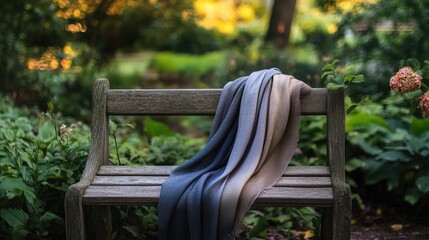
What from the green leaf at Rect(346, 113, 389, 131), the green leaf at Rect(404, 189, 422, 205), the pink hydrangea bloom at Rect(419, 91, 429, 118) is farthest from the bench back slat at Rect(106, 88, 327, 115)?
the green leaf at Rect(346, 113, 389, 131)

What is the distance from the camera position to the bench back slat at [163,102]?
349 centimetres

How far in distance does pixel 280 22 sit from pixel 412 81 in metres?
6.81

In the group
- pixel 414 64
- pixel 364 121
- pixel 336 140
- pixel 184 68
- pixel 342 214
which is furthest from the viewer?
pixel 184 68

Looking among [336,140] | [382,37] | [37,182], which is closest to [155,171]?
[37,182]

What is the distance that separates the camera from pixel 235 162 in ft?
10.3

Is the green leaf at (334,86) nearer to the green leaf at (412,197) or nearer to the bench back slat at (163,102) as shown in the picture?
the bench back slat at (163,102)

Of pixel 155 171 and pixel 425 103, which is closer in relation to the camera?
pixel 425 103

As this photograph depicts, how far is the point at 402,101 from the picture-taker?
537 cm

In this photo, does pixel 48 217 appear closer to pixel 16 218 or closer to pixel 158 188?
pixel 16 218

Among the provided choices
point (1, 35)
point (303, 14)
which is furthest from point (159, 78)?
point (303, 14)

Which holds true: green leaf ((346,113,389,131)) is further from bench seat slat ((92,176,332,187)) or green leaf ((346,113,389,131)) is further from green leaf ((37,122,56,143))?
green leaf ((37,122,56,143))

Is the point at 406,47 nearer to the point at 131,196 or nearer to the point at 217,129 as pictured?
the point at 217,129

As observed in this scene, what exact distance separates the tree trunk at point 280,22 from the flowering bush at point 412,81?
6469 millimetres

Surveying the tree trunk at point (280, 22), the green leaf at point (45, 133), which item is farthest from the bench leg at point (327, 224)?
the tree trunk at point (280, 22)
